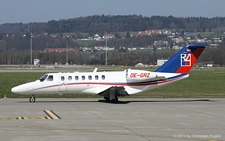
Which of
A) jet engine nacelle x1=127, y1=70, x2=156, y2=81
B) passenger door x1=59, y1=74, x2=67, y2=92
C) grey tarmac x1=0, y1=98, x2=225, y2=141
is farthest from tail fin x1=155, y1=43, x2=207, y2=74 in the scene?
passenger door x1=59, y1=74, x2=67, y2=92

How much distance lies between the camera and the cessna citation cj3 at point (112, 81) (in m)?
31.3

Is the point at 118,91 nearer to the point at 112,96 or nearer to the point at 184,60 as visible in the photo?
the point at 112,96

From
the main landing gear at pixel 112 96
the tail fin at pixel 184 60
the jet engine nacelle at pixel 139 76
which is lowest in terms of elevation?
the main landing gear at pixel 112 96

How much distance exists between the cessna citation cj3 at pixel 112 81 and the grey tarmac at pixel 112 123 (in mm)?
3445

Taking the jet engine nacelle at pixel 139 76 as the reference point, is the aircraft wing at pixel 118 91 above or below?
below

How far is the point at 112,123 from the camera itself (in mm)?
20438

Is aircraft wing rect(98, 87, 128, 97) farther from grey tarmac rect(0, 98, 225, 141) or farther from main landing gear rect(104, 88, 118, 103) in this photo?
grey tarmac rect(0, 98, 225, 141)

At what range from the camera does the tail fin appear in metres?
31.9

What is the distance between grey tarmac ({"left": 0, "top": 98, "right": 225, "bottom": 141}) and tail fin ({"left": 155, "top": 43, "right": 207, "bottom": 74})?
14.5ft

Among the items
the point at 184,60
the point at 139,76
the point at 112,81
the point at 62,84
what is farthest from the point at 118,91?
the point at 184,60

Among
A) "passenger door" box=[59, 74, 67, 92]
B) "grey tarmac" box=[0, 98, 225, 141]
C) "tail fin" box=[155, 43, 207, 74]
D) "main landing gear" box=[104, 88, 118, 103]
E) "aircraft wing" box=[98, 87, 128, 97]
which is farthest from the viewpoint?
"tail fin" box=[155, 43, 207, 74]

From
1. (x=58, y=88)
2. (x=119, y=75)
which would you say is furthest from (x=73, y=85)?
(x=119, y=75)

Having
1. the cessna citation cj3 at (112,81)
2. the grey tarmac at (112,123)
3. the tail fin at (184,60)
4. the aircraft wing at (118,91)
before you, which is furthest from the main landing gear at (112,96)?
the tail fin at (184,60)

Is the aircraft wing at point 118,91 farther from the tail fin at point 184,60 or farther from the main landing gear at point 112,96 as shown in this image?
the tail fin at point 184,60
